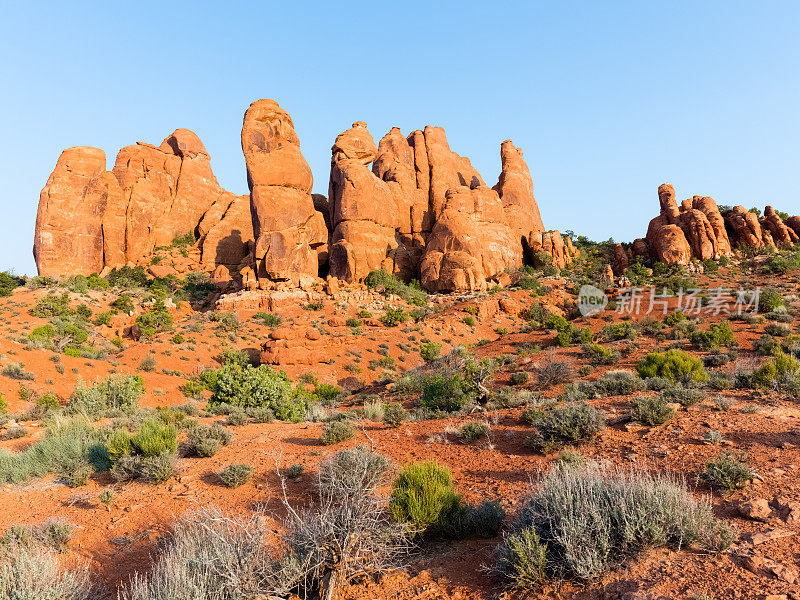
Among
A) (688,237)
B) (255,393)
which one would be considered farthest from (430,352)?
(688,237)

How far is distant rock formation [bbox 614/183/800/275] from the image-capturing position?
40.4m

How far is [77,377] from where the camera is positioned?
16969mm

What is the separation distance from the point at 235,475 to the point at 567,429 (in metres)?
4.71

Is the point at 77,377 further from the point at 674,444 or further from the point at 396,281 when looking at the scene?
the point at 396,281

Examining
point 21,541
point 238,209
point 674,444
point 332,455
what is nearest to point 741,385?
point 674,444

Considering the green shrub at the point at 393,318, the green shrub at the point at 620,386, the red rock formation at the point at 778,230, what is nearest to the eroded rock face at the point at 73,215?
the green shrub at the point at 393,318

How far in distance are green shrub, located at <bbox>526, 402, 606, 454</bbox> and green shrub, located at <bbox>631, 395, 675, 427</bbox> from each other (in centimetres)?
74

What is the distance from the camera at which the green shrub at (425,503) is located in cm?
451

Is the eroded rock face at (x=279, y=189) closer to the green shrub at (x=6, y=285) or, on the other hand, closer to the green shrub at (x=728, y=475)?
the green shrub at (x=6, y=285)

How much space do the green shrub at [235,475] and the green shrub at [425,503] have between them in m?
2.61

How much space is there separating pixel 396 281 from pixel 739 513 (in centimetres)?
3374

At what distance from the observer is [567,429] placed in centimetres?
648

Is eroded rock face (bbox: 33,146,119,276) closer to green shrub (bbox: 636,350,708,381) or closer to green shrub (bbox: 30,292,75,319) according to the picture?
green shrub (bbox: 30,292,75,319)

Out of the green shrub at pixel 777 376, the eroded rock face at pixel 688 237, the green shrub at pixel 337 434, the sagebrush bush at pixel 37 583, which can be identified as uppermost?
the eroded rock face at pixel 688 237
